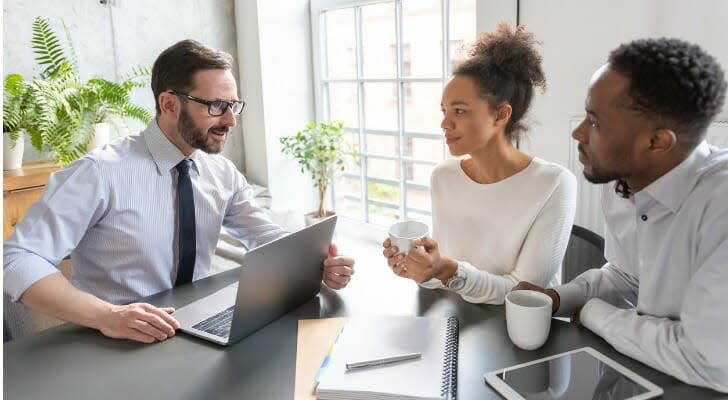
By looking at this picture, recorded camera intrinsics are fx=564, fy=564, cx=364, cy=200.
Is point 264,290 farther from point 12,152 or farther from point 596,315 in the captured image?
point 12,152

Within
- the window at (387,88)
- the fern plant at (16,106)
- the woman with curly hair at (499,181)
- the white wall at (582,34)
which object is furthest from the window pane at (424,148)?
the fern plant at (16,106)

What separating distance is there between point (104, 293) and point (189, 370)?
705mm

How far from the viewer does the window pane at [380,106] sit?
309 centimetres

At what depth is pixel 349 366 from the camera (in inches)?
38.7

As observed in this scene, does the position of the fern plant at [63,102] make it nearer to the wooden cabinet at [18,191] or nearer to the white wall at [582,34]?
the wooden cabinet at [18,191]

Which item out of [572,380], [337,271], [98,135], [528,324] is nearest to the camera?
[572,380]

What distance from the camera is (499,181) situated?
1.61 metres

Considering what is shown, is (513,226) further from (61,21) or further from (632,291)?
(61,21)

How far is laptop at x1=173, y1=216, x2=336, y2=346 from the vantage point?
1107mm

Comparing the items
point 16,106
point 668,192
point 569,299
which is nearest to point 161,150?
point 16,106

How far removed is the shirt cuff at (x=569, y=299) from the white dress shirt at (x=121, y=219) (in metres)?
1.04

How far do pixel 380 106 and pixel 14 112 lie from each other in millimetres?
1757

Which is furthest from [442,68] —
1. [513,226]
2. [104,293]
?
[104,293]

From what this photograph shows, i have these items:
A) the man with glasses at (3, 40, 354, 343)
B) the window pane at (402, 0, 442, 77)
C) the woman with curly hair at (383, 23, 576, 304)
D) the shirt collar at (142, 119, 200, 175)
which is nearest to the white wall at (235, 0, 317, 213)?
the window pane at (402, 0, 442, 77)
